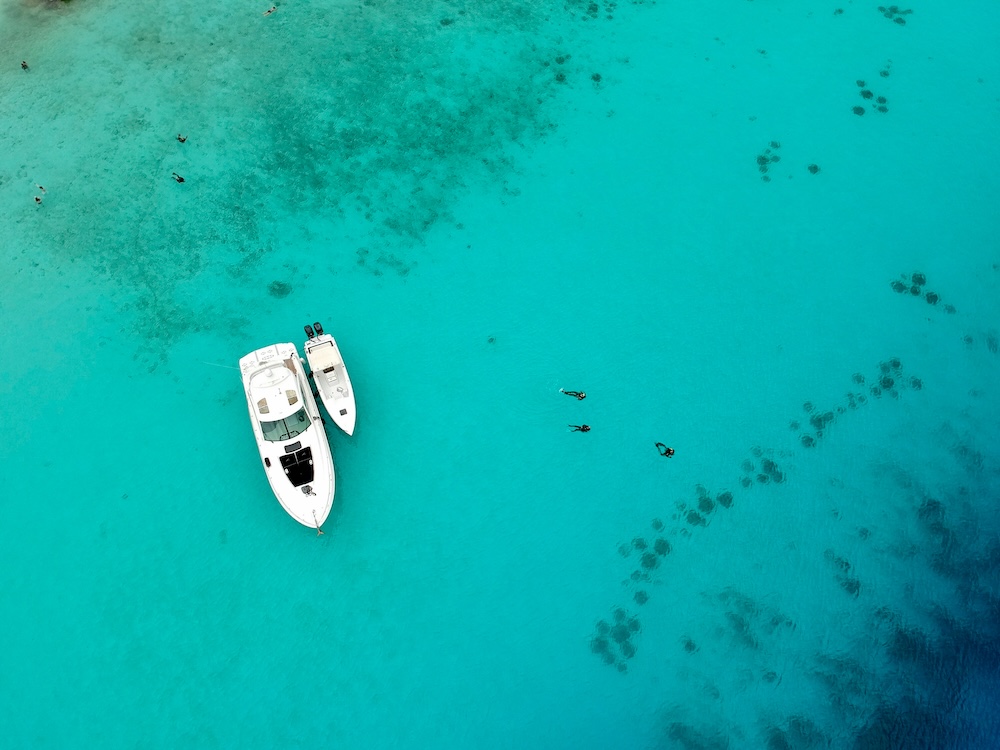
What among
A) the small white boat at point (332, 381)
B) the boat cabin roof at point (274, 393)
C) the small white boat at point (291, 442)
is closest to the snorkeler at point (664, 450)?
the small white boat at point (332, 381)

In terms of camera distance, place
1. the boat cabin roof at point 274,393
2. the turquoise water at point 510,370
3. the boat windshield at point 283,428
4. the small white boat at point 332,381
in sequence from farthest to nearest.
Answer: the small white boat at point 332,381, the boat windshield at point 283,428, the boat cabin roof at point 274,393, the turquoise water at point 510,370

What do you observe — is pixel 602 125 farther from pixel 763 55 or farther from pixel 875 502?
pixel 875 502

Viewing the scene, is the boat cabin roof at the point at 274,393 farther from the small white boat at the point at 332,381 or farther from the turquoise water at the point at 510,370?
the turquoise water at the point at 510,370

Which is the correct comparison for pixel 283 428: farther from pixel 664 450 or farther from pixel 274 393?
pixel 664 450

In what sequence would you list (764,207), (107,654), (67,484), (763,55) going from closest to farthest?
1. (107,654)
2. (67,484)
3. (764,207)
4. (763,55)

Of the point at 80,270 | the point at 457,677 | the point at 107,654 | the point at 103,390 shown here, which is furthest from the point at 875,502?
the point at 80,270

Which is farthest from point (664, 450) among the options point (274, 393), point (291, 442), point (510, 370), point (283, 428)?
point (274, 393)
